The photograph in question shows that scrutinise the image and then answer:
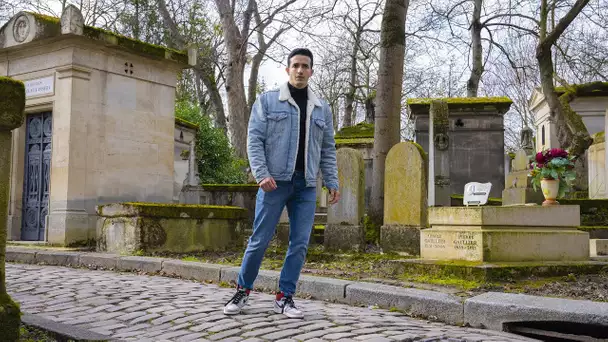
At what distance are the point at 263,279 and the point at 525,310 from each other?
2917mm

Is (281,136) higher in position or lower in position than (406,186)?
higher

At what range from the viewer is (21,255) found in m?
9.34

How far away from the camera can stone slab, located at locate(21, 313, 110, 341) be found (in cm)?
380

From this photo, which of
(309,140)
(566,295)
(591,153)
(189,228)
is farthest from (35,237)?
(591,153)

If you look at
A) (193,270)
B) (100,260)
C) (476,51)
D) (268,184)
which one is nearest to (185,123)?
(100,260)

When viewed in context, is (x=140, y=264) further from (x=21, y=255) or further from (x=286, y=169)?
(x=286, y=169)

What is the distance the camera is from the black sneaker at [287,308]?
4.63 metres

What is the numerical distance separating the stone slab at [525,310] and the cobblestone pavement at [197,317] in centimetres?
21

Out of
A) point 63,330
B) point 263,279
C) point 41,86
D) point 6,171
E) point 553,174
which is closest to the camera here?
point 6,171

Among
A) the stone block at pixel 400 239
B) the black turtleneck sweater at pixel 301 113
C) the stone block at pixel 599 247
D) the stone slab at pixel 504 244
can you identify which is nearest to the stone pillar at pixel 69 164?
the stone block at pixel 400 239

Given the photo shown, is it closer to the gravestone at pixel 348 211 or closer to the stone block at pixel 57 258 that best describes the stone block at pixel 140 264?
the stone block at pixel 57 258

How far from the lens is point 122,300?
5445mm

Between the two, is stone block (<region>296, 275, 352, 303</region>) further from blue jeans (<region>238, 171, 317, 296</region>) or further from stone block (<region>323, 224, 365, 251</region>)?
stone block (<region>323, 224, 365, 251</region>)

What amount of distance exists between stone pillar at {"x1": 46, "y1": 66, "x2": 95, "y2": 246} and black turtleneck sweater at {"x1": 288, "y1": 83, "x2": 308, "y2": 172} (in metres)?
6.20
